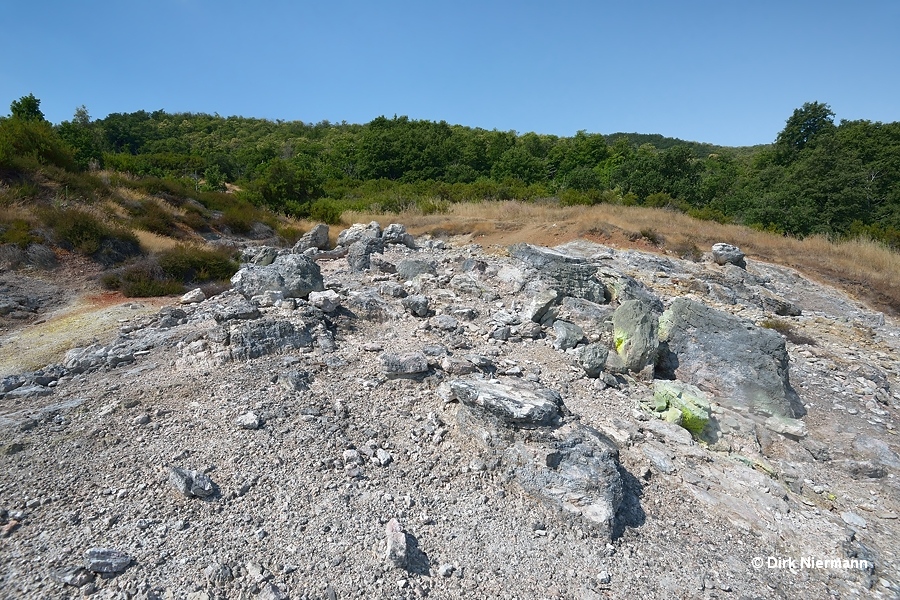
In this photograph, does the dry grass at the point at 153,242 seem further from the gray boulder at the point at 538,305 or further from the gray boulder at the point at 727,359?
the gray boulder at the point at 727,359

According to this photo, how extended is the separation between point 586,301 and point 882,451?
3.96 metres

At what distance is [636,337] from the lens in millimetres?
6129

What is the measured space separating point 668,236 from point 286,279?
12.9 meters

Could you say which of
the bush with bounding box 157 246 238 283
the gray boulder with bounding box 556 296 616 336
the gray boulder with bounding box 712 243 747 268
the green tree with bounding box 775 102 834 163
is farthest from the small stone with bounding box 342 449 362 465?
the green tree with bounding box 775 102 834 163

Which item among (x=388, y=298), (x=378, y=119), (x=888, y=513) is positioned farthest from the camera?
(x=378, y=119)

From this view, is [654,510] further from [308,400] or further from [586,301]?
[586,301]

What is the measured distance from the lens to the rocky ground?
2.98m

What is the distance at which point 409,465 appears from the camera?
3.87 meters

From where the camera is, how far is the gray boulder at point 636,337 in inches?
237

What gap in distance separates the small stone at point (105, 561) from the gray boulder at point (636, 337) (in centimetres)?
547

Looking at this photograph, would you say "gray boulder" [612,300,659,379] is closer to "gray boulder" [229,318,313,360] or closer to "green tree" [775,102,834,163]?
"gray boulder" [229,318,313,360]

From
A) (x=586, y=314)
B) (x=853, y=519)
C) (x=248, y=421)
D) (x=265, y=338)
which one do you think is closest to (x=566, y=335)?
(x=586, y=314)

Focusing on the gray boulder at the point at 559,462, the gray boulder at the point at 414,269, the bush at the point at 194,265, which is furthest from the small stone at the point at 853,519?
the bush at the point at 194,265

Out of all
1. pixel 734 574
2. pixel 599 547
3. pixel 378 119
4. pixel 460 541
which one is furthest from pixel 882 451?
pixel 378 119
